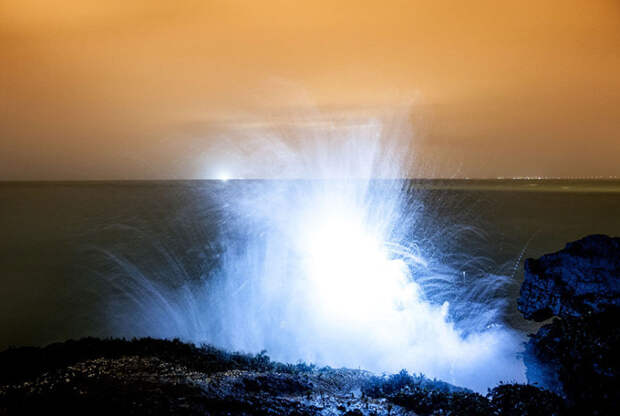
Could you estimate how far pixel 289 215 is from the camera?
46344 millimetres

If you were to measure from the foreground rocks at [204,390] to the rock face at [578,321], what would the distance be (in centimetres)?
134

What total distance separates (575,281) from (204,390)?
38.7 ft

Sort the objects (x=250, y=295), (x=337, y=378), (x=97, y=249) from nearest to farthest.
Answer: (x=337, y=378), (x=250, y=295), (x=97, y=249)

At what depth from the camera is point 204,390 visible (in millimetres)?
8711

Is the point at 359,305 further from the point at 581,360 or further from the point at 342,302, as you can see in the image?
the point at 581,360

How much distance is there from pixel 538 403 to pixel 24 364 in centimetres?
1377

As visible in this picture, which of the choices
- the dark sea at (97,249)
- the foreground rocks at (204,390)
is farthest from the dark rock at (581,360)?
the dark sea at (97,249)

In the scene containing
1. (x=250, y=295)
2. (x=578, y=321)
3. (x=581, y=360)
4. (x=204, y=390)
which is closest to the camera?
(x=204, y=390)

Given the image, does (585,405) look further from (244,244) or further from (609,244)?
(244,244)

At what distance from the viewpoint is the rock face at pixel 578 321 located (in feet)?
32.8

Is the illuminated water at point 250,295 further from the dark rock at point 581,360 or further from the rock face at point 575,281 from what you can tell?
the rock face at point 575,281

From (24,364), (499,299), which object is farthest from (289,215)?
(24,364)

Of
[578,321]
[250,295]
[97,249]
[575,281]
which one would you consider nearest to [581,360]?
[578,321]

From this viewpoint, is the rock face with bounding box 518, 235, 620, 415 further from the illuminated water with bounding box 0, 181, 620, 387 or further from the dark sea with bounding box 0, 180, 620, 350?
the dark sea with bounding box 0, 180, 620, 350
